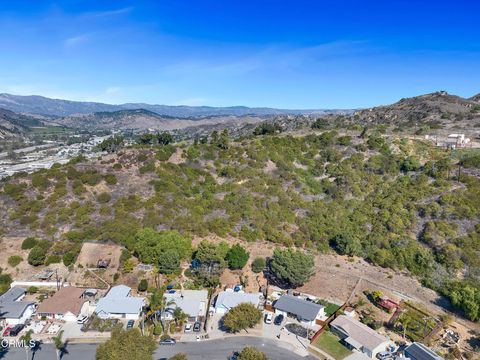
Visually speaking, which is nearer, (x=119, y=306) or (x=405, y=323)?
(x=405, y=323)

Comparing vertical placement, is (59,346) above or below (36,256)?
below

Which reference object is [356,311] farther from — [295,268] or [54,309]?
[54,309]

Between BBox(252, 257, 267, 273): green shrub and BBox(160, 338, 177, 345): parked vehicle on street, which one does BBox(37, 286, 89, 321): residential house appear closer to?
BBox(160, 338, 177, 345): parked vehicle on street

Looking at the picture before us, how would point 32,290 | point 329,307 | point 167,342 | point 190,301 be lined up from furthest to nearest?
point 32,290, point 329,307, point 190,301, point 167,342

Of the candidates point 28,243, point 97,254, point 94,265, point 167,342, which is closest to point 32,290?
point 94,265

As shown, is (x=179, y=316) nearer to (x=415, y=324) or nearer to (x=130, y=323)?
(x=130, y=323)
